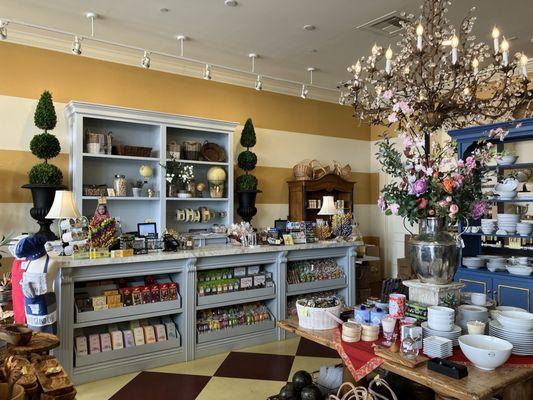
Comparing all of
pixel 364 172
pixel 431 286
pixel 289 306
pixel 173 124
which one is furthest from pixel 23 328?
pixel 364 172

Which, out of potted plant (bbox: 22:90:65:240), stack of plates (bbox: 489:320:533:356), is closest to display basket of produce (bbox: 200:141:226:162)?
potted plant (bbox: 22:90:65:240)

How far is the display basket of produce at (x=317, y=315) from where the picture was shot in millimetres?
2496

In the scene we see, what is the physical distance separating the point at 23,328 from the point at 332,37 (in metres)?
4.45

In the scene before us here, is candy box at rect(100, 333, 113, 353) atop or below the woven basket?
below

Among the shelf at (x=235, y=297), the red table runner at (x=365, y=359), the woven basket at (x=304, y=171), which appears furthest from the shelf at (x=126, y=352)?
the woven basket at (x=304, y=171)

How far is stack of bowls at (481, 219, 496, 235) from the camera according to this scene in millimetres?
4867

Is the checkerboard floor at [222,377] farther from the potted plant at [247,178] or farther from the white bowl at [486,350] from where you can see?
the potted plant at [247,178]

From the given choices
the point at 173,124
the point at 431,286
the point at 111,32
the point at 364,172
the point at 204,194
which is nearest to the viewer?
the point at 431,286

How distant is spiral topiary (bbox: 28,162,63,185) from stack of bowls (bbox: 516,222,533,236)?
5115 mm

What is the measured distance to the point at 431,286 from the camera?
2.43 metres

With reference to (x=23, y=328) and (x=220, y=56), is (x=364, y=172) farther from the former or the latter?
(x=23, y=328)

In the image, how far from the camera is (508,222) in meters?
4.70

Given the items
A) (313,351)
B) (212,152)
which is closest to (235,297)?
(313,351)

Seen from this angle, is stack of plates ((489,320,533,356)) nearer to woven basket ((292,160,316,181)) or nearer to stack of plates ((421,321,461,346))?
stack of plates ((421,321,461,346))
